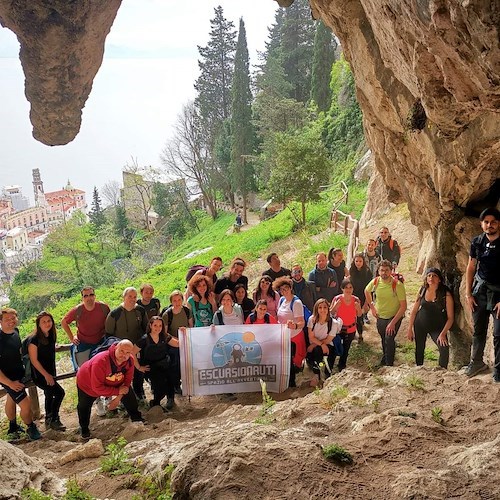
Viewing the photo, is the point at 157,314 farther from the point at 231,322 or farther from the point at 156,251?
the point at 156,251

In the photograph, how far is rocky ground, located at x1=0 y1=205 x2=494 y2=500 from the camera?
12.6 ft

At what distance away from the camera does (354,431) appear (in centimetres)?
498

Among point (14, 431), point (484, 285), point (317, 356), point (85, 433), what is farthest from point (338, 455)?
point (14, 431)

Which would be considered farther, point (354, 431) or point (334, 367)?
point (334, 367)

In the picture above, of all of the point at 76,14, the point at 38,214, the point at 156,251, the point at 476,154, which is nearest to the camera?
the point at 476,154

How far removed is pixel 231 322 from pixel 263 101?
3312 cm

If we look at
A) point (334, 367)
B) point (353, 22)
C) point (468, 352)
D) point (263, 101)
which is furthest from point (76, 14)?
point (263, 101)

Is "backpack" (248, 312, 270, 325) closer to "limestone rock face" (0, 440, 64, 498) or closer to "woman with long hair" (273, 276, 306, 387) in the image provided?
"woman with long hair" (273, 276, 306, 387)

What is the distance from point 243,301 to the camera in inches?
314

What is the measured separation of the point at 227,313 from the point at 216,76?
41663 millimetres

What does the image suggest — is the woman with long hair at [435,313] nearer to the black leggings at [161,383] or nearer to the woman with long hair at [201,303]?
the woman with long hair at [201,303]

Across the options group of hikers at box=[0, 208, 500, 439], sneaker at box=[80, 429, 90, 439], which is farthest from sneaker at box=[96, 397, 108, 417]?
sneaker at box=[80, 429, 90, 439]

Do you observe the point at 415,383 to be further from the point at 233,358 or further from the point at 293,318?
the point at 233,358

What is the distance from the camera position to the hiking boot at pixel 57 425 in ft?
23.2
